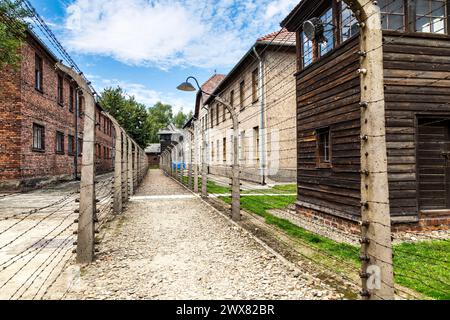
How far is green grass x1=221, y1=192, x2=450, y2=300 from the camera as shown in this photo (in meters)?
3.49

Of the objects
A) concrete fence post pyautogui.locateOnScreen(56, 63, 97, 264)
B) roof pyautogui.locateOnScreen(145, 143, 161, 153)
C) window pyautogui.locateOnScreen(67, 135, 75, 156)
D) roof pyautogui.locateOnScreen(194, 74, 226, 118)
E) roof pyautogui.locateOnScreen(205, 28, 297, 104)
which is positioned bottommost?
concrete fence post pyautogui.locateOnScreen(56, 63, 97, 264)

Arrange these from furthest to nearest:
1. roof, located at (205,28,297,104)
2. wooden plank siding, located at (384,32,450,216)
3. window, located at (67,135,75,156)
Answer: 1. window, located at (67,135,75,156)
2. roof, located at (205,28,297,104)
3. wooden plank siding, located at (384,32,450,216)

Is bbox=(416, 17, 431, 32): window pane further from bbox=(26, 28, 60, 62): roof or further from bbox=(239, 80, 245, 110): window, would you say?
bbox=(239, 80, 245, 110): window

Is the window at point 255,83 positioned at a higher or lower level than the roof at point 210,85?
lower

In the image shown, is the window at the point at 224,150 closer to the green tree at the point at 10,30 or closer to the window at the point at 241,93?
the window at the point at 241,93

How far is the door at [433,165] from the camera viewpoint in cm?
622

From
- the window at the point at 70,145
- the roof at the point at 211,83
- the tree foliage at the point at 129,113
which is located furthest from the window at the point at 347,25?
the tree foliage at the point at 129,113

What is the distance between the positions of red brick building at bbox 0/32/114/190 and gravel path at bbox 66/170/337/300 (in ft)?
14.2

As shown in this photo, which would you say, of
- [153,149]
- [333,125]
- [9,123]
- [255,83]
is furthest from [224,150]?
[153,149]

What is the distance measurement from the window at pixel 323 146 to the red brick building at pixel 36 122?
→ 5.82 meters

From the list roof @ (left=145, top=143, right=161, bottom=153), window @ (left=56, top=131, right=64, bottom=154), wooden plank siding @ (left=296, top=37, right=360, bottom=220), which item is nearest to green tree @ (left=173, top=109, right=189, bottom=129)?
roof @ (left=145, top=143, right=161, bottom=153)

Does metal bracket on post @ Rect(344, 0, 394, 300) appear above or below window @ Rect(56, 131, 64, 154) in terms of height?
below

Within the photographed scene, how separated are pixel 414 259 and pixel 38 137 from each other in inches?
606
